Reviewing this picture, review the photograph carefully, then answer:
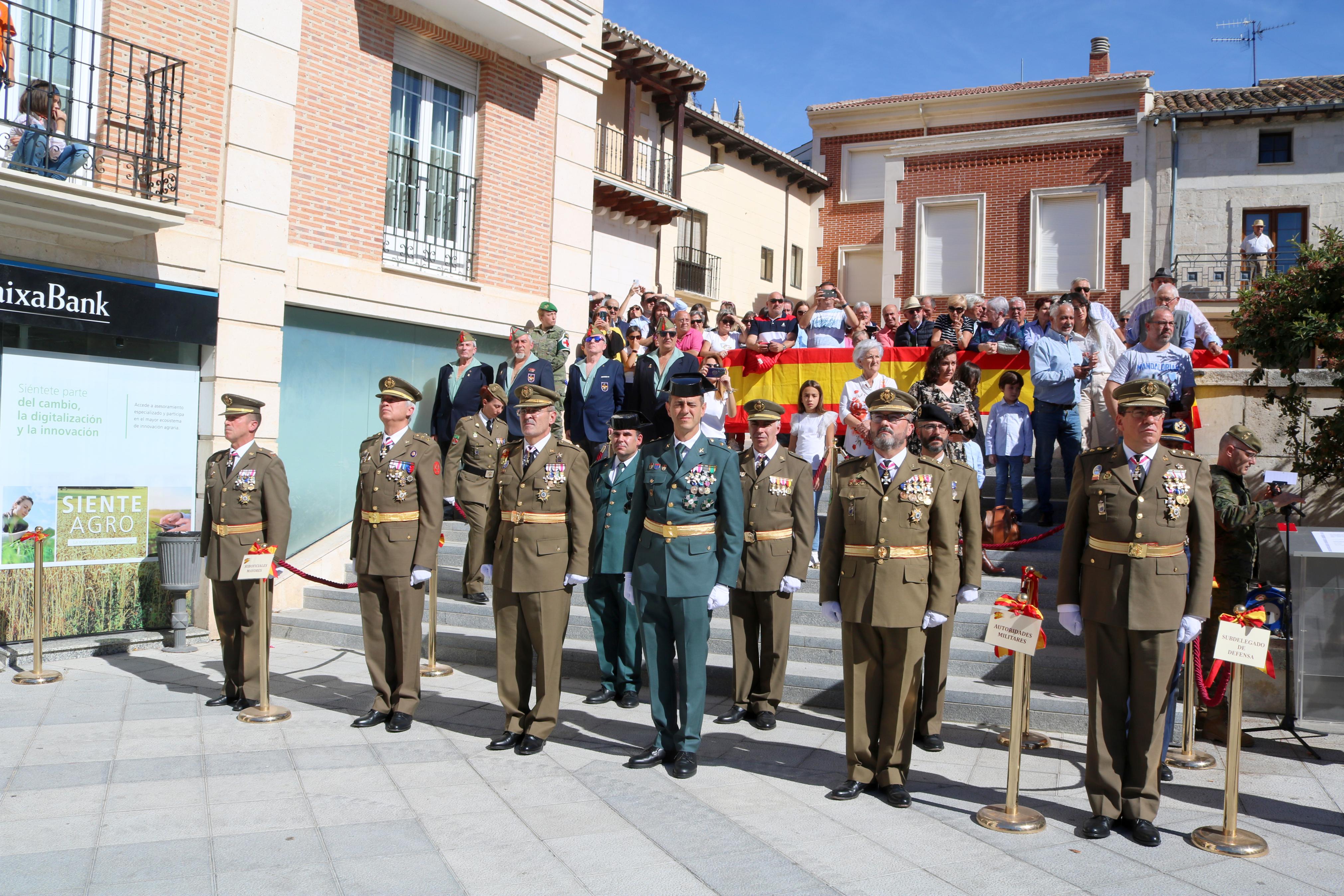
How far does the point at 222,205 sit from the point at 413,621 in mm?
5441

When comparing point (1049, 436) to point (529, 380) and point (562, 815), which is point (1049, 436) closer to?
point (529, 380)

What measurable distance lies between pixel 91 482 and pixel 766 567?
6.30 meters

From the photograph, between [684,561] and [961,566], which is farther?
[961,566]

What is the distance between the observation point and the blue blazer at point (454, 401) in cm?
1148

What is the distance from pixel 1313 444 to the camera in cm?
841

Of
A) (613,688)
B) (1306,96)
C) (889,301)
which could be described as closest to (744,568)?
(613,688)

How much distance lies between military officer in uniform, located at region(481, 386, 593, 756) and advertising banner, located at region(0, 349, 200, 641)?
15.4ft

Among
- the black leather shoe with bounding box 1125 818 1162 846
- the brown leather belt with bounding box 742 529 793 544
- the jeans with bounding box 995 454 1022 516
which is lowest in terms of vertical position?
the black leather shoe with bounding box 1125 818 1162 846

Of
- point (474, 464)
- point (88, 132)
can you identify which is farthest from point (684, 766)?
point (88, 132)

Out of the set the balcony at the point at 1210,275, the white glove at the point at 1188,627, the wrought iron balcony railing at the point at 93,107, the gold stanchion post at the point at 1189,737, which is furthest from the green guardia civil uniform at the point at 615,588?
the balcony at the point at 1210,275

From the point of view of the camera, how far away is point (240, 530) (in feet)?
24.2

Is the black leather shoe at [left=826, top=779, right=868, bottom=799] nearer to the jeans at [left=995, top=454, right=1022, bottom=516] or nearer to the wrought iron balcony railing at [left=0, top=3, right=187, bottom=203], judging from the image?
the jeans at [left=995, top=454, right=1022, bottom=516]

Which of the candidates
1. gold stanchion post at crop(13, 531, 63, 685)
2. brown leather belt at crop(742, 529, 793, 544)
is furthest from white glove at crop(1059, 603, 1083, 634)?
gold stanchion post at crop(13, 531, 63, 685)

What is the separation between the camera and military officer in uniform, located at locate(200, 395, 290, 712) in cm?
726
